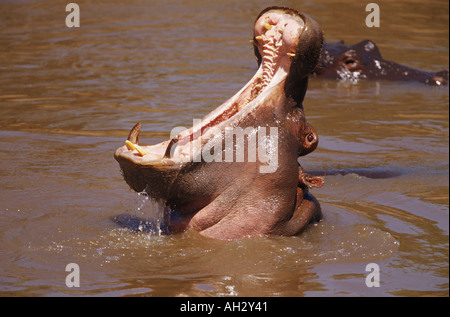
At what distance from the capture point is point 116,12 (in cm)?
1527

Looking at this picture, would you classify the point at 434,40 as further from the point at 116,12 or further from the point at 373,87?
the point at 116,12

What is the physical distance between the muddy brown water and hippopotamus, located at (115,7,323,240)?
16cm

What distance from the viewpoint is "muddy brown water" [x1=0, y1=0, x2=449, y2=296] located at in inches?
178

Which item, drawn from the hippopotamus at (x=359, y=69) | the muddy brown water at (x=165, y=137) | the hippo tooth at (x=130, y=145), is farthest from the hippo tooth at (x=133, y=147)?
the hippopotamus at (x=359, y=69)

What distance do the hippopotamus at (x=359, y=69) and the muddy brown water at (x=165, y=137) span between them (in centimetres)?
30

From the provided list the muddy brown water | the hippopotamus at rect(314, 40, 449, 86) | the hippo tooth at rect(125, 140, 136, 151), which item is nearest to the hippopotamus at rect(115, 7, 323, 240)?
the hippo tooth at rect(125, 140, 136, 151)

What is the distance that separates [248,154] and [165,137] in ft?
11.1

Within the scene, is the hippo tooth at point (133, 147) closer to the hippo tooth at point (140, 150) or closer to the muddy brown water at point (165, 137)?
the hippo tooth at point (140, 150)

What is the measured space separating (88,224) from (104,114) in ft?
12.2

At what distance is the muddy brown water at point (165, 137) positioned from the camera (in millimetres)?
4523

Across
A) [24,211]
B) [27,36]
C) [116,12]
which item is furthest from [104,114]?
[116,12]

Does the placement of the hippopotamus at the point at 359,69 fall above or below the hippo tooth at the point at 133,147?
above

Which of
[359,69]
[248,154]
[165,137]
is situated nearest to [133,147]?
[248,154]

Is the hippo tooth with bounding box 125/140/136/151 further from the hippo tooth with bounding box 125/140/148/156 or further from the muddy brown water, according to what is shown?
the muddy brown water
